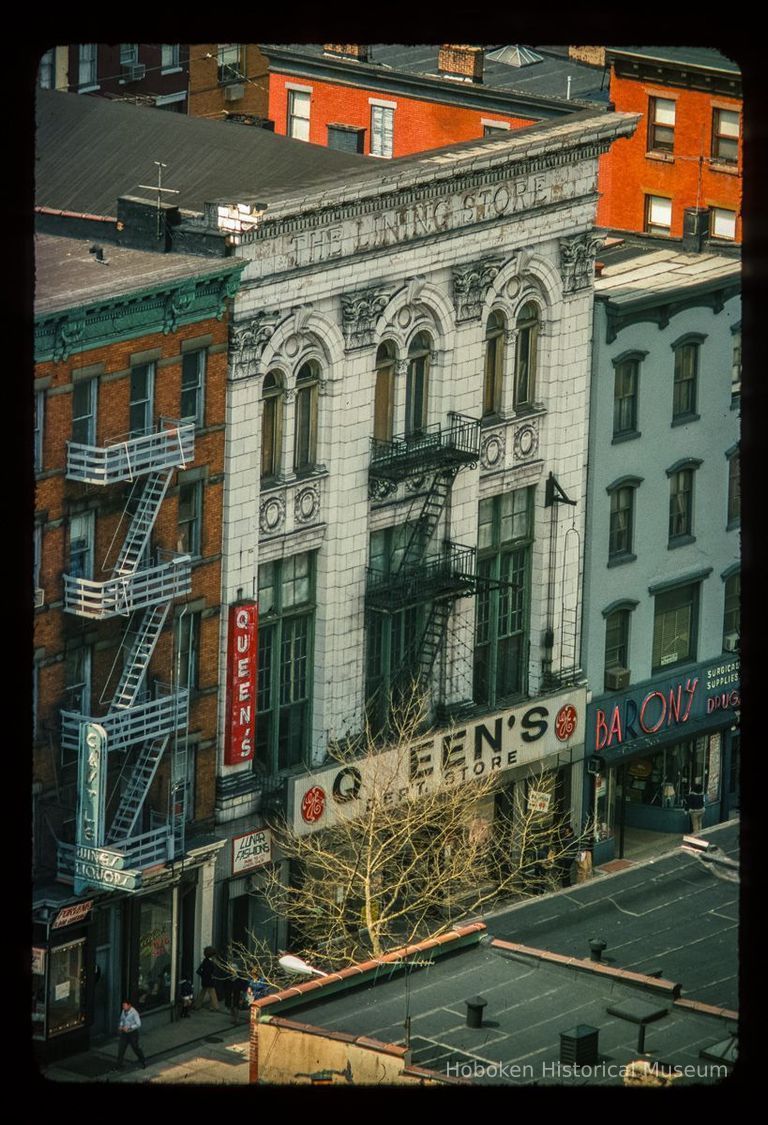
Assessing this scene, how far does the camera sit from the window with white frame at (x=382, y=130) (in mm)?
70750

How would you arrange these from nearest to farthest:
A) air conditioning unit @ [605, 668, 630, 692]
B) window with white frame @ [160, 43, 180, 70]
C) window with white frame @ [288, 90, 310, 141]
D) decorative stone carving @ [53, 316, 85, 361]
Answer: decorative stone carving @ [53, 316, 85, 361], air conditioning unit @ [605, 668, 630, 692], window with white frame @ [288, 90, 310, 141], window with white frame @ [160, 43, 180, 70]

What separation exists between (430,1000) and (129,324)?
48.6 feet

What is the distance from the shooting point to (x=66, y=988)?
40000 millimetres

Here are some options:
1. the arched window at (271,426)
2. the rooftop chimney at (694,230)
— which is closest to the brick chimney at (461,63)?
the rooftop chimney at (694,230)

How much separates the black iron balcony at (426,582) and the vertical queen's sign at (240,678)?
366cm

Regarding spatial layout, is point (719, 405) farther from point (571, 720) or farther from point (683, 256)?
point (571, 720)

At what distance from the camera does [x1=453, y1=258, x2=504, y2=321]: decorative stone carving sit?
47.2 m

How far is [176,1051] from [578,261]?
65.5 feet

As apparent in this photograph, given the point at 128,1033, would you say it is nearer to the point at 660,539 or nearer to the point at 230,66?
the point at 660,539

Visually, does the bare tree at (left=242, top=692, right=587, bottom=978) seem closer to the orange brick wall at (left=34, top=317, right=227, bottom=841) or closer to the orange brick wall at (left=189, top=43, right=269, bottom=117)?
the orange brick wall at (left=34, top=317, right=227, bottom=841)

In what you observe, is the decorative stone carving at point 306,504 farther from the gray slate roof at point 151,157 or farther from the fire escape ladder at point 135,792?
the gray slate roof at point 151,157

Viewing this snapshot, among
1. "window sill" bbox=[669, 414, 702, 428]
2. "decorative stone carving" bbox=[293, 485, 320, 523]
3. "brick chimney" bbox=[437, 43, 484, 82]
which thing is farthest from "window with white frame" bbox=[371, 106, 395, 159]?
"decorative stone carving" bbox=[293, 485, 320, 523]

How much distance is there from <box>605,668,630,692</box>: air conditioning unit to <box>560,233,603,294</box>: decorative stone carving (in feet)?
29.7

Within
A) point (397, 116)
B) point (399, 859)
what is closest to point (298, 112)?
point (397, 116)
